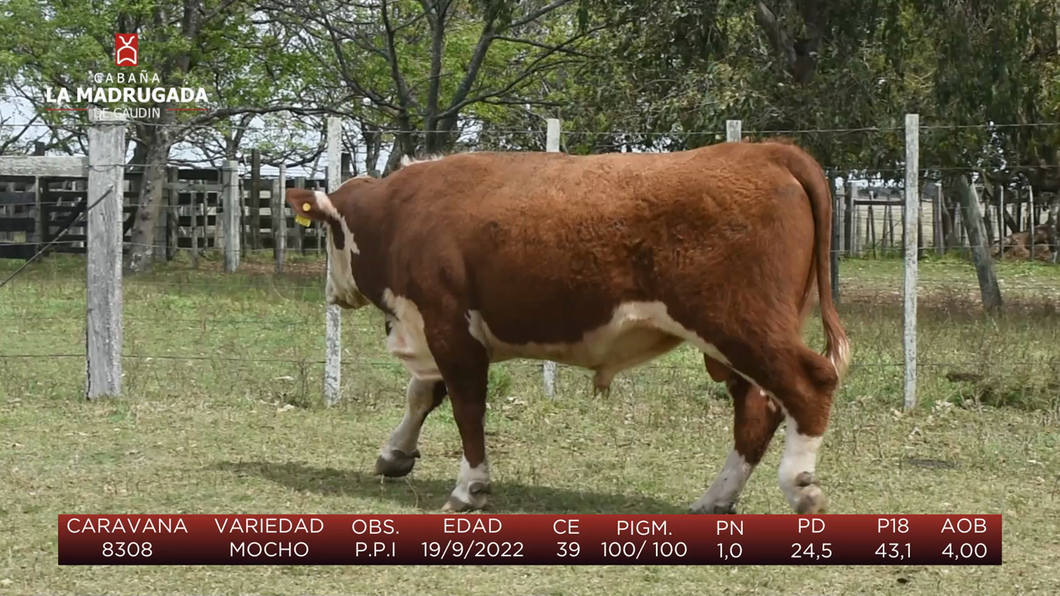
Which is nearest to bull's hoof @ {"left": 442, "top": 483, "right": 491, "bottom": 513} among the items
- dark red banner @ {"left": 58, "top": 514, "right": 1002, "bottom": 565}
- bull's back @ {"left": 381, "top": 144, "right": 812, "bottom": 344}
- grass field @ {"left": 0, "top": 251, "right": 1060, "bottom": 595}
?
grass field @ {"left": 0, "top": 251, "right": 1060, "bottom": 595}

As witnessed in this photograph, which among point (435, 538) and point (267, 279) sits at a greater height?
point (267, 279)

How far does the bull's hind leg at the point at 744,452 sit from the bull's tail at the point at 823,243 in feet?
1.33

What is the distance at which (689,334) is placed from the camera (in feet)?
18.9

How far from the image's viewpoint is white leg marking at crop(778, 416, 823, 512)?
223 inches

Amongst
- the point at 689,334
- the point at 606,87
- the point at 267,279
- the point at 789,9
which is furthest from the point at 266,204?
the point at 689,334

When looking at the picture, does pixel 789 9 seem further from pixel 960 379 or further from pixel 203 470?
pixel 203 470

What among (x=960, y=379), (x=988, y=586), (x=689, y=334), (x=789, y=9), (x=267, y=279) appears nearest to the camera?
(x=988, y=586)

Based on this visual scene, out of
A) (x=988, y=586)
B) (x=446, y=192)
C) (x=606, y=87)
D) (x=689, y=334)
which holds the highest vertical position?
(x=606, y=87)

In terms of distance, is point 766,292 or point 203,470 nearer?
point 766,292

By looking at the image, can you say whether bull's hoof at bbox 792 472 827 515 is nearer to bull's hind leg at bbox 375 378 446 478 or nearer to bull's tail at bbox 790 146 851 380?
bull's tail at bbox 790 146 851 380

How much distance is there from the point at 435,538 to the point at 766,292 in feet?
5.94

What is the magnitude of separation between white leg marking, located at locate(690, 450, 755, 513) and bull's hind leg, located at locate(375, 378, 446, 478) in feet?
5.32

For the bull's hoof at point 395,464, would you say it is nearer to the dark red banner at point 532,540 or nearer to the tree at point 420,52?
the dark red banner at point 532,540

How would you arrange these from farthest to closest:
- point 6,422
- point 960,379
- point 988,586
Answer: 1. point 960,379
2. point 6,422
3. point 988,586
